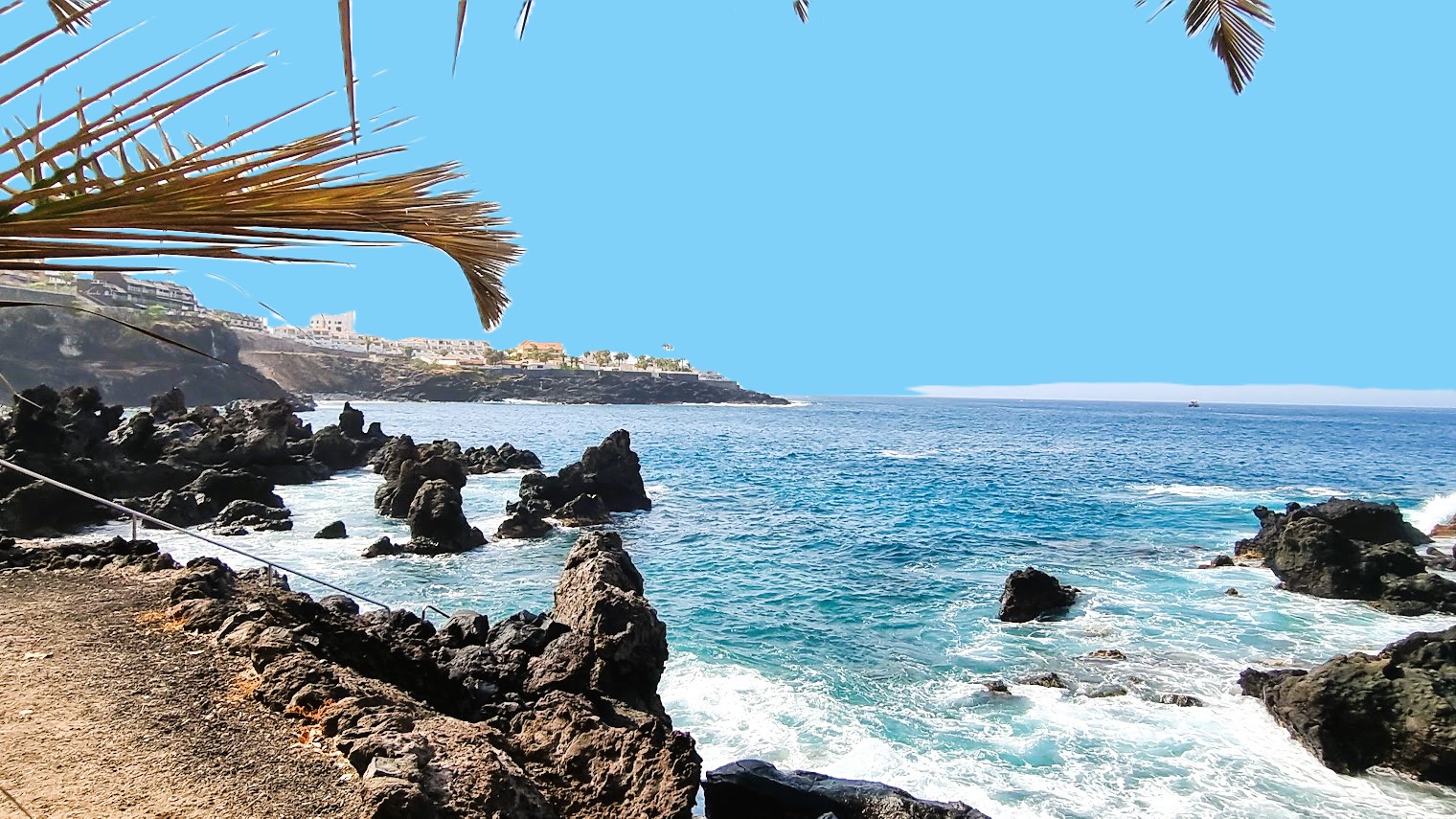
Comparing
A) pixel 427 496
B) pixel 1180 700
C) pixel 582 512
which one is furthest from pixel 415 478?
pixel 1180 700

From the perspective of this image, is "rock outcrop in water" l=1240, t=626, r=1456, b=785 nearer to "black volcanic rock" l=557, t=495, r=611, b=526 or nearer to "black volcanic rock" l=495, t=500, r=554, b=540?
"black volcanic rock" l=495, t=500, r=554, b=540

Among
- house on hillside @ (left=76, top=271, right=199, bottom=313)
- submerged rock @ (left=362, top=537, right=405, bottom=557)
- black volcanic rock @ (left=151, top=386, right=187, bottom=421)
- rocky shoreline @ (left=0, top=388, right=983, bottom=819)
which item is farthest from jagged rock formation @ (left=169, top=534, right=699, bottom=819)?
black volcanic rock @ (left=151, top=386, right=187, bottom=421)

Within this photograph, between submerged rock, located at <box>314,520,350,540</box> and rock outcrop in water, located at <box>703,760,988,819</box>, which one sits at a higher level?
rock outcrop in water, located at <box>703,760,988,819</box>

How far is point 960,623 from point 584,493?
13534 millimetres

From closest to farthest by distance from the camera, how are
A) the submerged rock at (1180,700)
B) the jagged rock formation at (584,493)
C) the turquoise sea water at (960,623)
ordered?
the turquoise sea water at (960,623)
the submerged rock at (1180,700)
the jagged rock formation at (584,493)

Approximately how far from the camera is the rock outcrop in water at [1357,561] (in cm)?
1391

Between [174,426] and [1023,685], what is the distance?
3159cm

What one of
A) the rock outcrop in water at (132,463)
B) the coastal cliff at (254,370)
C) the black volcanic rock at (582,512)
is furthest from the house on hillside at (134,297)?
the coastal cliff at (254,370)

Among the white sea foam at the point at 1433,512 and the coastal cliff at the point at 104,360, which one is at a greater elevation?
the coastal cliff at the point at 104,360

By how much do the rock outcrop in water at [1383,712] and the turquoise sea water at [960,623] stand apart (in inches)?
10.4

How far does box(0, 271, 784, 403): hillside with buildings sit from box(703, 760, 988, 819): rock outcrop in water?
123 ft

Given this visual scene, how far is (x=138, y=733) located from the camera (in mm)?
3668

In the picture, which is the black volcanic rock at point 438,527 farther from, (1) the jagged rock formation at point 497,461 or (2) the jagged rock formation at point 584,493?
(1) the jagged rock formation at point 497,461

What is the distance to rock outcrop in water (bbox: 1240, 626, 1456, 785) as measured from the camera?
7.77 metres
